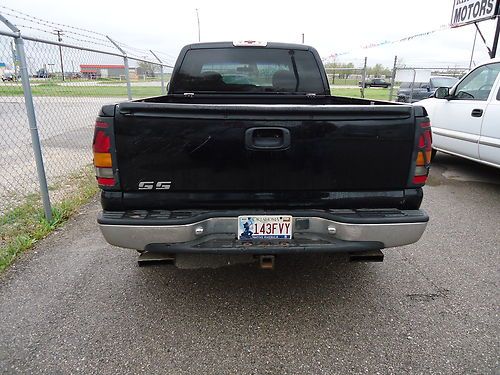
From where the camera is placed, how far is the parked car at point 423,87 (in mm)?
14841

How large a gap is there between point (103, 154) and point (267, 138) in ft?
3.35

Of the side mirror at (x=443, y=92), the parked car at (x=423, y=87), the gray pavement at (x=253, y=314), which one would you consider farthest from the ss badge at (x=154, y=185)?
the parked car at (x=423, y=87)

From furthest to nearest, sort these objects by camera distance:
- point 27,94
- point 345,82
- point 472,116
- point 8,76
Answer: point 345,82, point 472,116, point 8,76, point 27,94

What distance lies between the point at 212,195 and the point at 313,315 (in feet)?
3.72

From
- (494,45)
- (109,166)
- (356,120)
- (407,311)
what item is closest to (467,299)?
(407,311)

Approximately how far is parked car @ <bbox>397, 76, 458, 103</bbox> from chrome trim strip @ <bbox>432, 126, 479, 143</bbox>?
30.2 ft

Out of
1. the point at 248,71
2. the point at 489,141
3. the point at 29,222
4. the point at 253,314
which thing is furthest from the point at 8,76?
the point at 489,141

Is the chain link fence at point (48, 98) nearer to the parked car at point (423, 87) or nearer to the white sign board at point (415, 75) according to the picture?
the parked car at point (423, 87)

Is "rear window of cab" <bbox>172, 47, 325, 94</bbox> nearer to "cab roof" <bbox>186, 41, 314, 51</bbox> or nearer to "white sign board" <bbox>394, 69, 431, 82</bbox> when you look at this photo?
"cab roof" <bbox>186, 41, 314, 51</bbox>

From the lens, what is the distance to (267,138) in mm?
2209

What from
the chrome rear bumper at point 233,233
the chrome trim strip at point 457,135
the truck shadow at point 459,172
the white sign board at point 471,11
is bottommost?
the truck shadow at point 459,172

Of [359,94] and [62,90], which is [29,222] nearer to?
[62,90]

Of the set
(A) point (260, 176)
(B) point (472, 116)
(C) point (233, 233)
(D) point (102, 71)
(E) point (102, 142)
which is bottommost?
(C) point (233, 233)

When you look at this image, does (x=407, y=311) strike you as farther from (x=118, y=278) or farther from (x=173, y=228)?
(x=118, y=278)
